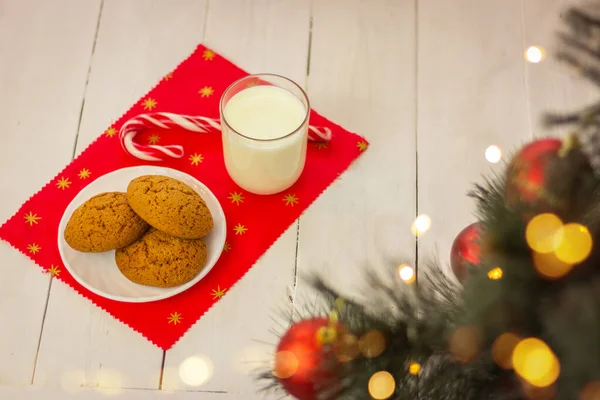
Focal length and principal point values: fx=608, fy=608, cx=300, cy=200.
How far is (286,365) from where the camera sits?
0.61 meters

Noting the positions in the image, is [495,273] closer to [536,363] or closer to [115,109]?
[536,363]

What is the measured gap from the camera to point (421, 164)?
106 cm

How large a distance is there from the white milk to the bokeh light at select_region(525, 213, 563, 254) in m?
0.47

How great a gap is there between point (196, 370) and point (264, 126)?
14.8 inches

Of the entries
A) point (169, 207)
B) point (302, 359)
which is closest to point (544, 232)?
point (302, 359)

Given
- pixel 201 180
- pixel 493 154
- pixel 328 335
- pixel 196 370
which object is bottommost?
pixel 196 370

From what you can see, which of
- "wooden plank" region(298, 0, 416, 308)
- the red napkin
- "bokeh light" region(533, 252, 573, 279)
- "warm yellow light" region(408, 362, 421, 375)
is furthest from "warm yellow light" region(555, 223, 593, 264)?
the red napkin

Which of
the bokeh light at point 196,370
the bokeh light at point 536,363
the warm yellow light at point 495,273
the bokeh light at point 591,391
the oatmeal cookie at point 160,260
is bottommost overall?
the bokeh light at point 196,370

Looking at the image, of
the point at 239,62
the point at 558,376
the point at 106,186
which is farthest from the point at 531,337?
the point at 239,62

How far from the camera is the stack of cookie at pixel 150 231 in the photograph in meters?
0.85

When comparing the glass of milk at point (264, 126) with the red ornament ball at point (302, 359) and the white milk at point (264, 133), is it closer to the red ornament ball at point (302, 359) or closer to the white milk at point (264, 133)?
the white milk at point (264, 133)

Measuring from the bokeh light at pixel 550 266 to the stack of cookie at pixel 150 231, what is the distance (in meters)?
0.52

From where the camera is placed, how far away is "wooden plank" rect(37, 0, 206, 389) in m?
0.88

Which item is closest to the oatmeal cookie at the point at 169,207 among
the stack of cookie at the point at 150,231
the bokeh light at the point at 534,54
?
the stack of cookie at the point at 150,231
